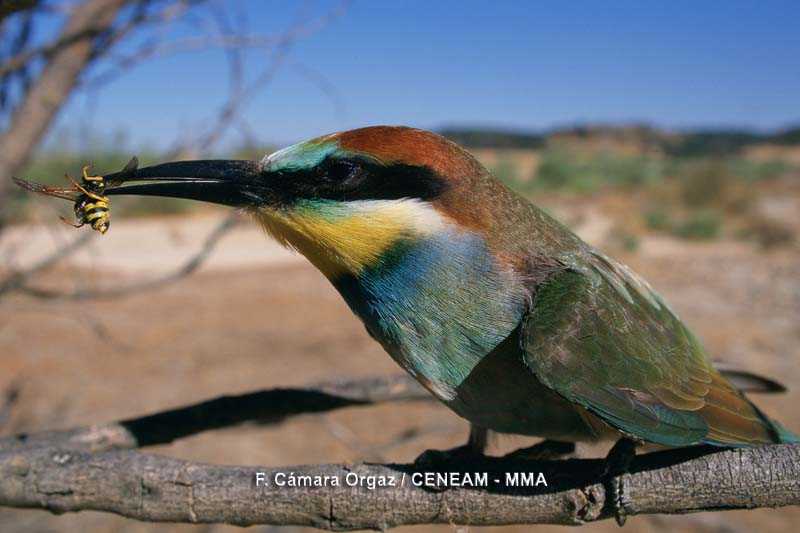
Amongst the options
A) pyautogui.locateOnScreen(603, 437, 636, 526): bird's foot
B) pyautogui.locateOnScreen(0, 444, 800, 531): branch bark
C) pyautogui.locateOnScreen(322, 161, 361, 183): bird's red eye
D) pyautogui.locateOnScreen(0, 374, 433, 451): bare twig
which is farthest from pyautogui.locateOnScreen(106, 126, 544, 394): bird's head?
pyautogui.locateOnScreen(0, 374, 433, 451): bare twig

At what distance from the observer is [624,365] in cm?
192

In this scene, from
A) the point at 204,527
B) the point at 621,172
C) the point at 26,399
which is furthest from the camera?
the point at 621,172

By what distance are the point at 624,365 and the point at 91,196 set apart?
4.99ft

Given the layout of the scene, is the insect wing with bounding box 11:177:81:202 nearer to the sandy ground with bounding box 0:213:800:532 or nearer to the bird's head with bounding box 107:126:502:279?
the bird's head with bounding box 107:126:502:279

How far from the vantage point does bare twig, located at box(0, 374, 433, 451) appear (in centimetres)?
221

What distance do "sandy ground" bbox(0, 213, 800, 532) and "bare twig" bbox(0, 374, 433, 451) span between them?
0.38 meters

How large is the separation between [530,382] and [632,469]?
0.34 m

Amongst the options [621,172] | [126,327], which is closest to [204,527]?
[126,327]

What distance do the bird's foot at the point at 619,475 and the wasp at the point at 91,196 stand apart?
145 cm

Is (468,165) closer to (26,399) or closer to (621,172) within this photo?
(26,399)

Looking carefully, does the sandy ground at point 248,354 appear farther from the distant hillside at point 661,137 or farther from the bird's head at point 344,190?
the distant hillside at point 661,137

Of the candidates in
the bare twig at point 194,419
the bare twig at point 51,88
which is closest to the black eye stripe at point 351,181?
the bare twig at point 194,419

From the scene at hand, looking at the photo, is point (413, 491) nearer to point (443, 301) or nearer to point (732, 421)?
point (443, 301)

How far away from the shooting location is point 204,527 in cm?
401
